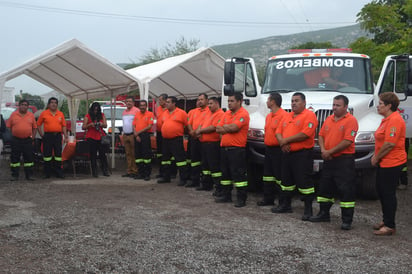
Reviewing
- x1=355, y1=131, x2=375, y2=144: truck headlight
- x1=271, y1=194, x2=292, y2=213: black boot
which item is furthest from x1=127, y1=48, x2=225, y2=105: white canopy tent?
x1=355, y1=131, x2=375, y2=144: truck headlight

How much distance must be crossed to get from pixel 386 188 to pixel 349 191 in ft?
1.72

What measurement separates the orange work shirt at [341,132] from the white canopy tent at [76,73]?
6.52m

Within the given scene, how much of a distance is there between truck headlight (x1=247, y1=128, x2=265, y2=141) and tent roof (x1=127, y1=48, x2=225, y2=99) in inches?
169

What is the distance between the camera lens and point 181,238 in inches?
218

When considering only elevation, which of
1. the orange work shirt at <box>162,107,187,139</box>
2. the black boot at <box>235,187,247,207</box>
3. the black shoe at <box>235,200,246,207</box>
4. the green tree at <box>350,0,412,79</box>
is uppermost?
the green tree at <box>350,0,412,79</box>

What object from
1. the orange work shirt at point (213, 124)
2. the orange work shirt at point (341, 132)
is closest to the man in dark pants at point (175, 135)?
the orange work shirt at point (213, 124)

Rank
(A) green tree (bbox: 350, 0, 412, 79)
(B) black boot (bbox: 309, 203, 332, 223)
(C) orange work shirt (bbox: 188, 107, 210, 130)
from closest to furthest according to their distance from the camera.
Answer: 1. (B) black boot (bbox: 309, 203, 332, 223)
2. (C) orange work shirt (bbox: 188, 107, 210, 130)
3. (A) green tree (bbox: 350, 0, 412, 79)

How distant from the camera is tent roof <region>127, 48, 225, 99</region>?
13.6 meters

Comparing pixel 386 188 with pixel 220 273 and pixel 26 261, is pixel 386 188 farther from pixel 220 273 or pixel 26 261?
pixel 26 261

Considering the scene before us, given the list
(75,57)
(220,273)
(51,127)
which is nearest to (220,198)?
(220,273)

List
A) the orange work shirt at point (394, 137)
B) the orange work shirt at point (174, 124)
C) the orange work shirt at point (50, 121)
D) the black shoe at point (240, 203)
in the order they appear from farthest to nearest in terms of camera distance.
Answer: the orange work shirt at point (50, 121) → the orange work shirt at point (174, 124) → the black shoe at point (240, 203) → the orange work shirt at point (394, 137)

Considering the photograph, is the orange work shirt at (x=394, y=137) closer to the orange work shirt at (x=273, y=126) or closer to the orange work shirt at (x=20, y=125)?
the orange work shirt at (x=273, y=126)

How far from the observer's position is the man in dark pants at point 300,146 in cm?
680

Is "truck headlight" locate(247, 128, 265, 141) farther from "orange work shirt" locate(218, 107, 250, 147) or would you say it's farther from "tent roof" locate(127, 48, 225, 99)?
"tent roof" locate(127, 48, 225, 99)
